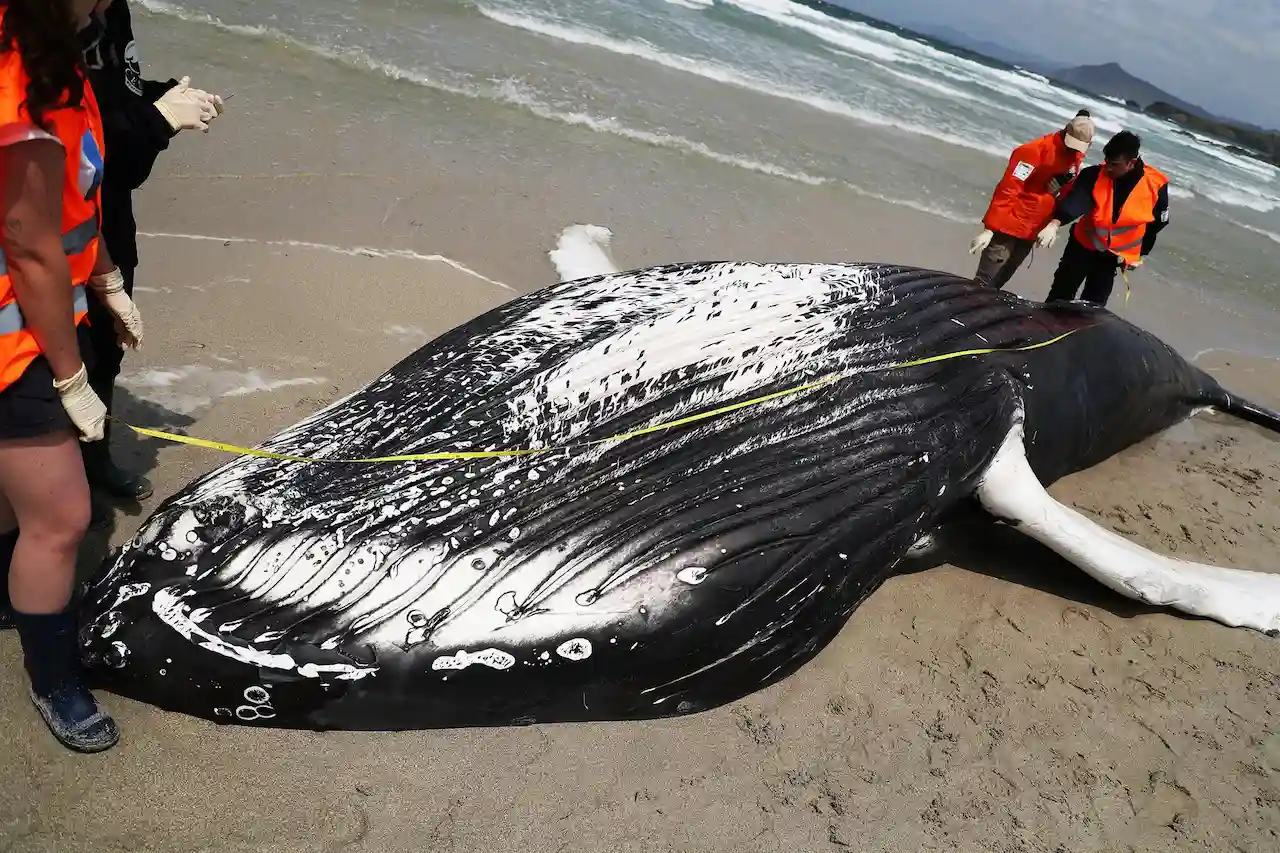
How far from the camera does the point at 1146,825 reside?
361cm

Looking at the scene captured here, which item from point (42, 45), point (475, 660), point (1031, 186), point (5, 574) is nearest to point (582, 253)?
point (1031, 186)

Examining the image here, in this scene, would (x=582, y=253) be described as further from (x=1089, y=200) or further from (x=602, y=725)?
(x=602, y=725)

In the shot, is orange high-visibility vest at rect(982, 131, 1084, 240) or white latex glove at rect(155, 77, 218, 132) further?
orange high-visibility vest at rect(982, 131, 1084, 240)

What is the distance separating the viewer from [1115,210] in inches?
261

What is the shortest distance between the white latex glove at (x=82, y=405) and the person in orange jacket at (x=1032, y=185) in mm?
5903

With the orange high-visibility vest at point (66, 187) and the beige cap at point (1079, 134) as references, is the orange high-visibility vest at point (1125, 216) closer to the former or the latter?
the beige cap at point (1079, 134)

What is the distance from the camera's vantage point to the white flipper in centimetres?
680

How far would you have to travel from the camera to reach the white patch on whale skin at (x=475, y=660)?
298 cm

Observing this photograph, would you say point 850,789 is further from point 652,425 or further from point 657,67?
point 657,67

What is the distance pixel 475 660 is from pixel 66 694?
4.33ft

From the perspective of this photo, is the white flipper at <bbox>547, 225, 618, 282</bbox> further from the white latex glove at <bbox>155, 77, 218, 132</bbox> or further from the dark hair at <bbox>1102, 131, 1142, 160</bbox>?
the dark hair at <bbox>1102, 131, 1142, 160</bbox>

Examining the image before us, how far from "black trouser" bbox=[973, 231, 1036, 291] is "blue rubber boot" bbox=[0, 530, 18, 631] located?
6.53 metres

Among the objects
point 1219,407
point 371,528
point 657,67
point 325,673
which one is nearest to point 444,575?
point 371,528

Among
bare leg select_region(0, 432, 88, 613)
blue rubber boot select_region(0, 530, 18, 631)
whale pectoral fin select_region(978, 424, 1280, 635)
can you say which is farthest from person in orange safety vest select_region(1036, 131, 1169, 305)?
blue rubber boot select_region(0, 530, 18, 631)
